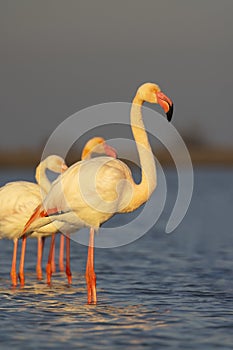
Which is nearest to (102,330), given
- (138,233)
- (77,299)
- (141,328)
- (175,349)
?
(141,328)

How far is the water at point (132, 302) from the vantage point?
9289mm

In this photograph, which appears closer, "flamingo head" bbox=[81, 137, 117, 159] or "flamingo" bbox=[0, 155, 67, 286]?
"flamingo" bbox=[0, 155, 67, 286]

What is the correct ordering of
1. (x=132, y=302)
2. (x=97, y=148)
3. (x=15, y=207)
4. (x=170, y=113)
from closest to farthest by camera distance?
(x=170, y=113)
(x=132, y=302)
(x=15, y=207)
(x=97, y=148)

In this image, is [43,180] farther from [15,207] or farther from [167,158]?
[167,158]

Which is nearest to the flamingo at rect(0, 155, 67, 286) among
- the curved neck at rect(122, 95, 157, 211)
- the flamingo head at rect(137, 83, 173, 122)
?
the curved neck at rect(122, 95, 157, 211)

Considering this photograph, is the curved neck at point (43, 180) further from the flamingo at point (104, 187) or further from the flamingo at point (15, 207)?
the flamingo at point (104, 187)

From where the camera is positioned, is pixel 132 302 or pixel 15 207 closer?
pixel 132 302

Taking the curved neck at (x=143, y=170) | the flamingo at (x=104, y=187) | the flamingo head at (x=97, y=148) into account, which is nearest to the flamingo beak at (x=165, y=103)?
the flamingo at (x=104, y=187)

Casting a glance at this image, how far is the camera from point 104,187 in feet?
37.4

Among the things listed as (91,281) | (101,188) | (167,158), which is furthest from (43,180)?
(167,158)

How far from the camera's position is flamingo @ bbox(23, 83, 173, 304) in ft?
37.1

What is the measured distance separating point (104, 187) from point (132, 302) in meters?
1.57

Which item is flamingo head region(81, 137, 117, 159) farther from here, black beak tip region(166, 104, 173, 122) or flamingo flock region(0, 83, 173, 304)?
black beak tip region(166, 104, 173, 122)

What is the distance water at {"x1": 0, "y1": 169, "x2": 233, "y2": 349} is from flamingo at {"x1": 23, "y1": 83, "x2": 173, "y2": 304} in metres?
0.84
